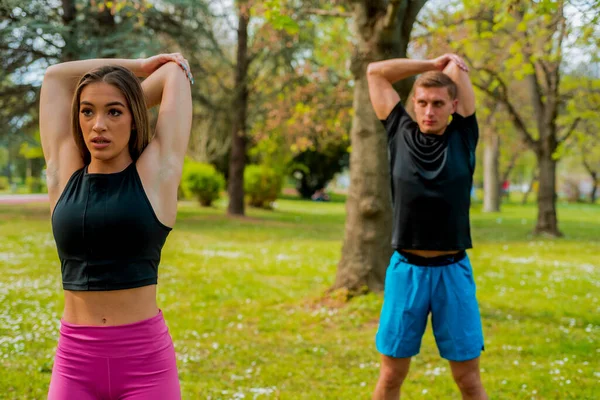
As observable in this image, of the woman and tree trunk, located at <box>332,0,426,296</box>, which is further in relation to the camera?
tree trunk, located at <box>332,0,426,296</box>

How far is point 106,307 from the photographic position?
222 centimetres

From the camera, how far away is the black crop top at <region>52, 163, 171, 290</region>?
2.19m

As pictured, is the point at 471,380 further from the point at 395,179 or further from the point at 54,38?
the point at 54,38

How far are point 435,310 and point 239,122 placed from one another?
18223mm

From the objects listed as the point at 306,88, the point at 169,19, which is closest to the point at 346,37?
the point at 306,88

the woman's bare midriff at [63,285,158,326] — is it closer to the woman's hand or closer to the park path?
the woman's hand

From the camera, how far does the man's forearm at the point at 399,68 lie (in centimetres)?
386

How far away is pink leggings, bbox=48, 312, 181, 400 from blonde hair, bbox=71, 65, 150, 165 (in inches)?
25.7

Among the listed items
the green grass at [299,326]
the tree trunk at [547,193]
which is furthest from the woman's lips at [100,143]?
the tree trunk at [547,193]

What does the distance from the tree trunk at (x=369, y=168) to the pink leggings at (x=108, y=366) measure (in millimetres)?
5500

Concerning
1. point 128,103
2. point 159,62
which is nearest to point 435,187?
point 159,62

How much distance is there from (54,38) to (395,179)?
15.4 m

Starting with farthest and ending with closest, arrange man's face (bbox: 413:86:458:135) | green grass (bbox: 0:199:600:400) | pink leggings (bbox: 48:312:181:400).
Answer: green grass (bbox: 0:199:600:400) < man's face (bbox: 413:86:458:135) < pink leggings (bbox: 48:312:181:400)

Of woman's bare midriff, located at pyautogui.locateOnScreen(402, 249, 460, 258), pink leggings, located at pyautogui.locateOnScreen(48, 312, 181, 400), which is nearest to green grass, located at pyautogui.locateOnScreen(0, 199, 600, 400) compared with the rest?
woman's bare midriff, located at pyautogui.locateOnScreen(402, 249, 460, 258)
